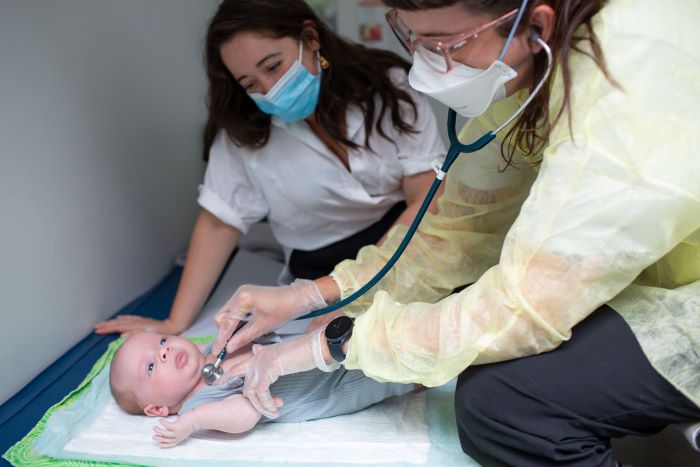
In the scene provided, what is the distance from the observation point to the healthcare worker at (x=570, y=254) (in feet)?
3.03

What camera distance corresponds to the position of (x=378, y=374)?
1104mm

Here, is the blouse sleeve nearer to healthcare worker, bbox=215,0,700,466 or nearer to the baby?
the baby

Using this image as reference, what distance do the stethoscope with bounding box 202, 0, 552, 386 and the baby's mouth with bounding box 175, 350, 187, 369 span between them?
0.08 m

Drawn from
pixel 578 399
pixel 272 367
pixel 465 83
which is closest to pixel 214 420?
pixel 272 367

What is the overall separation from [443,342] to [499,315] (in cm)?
10

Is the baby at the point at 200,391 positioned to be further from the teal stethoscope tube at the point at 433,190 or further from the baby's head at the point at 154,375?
the teal stethoscope tube at the point at 433,190

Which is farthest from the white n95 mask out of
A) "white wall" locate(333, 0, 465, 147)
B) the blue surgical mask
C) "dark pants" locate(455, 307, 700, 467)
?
"white wall" locate(333, 0, 465, 147)

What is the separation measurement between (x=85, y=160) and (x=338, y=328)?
1.10 metres

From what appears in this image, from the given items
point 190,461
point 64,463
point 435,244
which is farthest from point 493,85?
point 64,463

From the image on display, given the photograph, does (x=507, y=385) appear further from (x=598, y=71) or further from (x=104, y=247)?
(x=104, y=247)

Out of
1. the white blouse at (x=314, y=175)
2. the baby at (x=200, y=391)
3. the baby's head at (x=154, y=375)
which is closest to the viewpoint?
the baby at (x=200, y=391)

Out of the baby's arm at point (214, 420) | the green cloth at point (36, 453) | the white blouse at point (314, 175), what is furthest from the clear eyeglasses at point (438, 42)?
the green cloth at point (36, 453)

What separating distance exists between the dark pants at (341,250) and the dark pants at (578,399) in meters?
0.87

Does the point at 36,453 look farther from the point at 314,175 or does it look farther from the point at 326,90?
the point at 326,90
